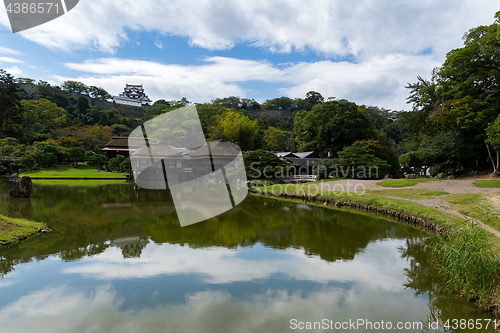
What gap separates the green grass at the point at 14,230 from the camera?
699 cm

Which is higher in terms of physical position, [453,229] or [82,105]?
[82,105]

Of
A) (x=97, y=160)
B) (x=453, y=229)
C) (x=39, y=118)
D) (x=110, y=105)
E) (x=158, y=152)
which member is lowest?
(x=453, y=229)

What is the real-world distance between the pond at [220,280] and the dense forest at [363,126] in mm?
13412

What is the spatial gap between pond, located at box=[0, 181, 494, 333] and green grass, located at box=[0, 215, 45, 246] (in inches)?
17.2

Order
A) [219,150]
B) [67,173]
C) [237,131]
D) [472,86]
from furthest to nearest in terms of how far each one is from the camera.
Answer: [237,131]
[67,173]
[219,150]
[472,86]

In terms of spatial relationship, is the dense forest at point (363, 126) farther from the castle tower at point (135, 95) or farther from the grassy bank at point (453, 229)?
the castle tower at point (135, 95)

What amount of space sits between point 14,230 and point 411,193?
1536cm

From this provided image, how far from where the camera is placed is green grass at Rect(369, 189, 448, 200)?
1288 centimetres

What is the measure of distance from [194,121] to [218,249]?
106 ft

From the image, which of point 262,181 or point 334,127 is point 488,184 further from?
point 334,127

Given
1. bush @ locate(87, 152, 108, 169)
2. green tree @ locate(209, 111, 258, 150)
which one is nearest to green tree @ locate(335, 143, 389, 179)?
green tree @ locate(209, 111, 258, 150)

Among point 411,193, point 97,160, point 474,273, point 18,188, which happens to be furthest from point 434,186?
point 97,160

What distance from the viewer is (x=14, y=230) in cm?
750

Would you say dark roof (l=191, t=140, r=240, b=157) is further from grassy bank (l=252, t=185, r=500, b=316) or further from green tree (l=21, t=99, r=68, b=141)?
green tree (l=21, t=99, r=68, b=141)
